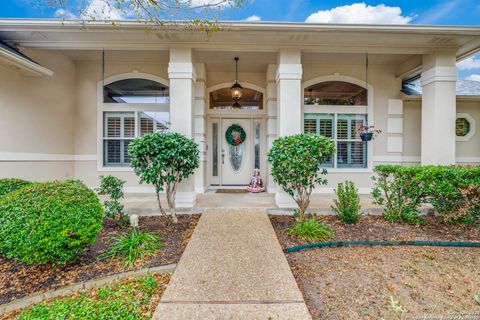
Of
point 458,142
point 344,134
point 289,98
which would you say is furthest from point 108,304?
point 458,142

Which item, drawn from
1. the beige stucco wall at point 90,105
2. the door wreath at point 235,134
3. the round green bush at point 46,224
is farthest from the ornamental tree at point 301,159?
the beige stucco wall at point 90,105

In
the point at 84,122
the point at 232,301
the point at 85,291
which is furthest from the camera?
the point at 84,122

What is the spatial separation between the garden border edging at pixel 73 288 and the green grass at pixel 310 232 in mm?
1709

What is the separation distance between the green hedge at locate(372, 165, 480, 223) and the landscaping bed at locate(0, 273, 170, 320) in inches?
148

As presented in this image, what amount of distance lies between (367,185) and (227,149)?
12.4 ft

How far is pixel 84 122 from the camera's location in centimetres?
590

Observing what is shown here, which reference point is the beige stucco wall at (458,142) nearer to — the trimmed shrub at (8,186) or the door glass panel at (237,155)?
the door glass panel at (237,155)

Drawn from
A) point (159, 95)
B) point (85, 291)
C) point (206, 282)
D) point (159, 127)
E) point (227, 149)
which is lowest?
point (85, 291)

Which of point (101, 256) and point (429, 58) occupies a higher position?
point (429, 58)

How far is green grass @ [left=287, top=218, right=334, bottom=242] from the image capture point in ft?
10.7

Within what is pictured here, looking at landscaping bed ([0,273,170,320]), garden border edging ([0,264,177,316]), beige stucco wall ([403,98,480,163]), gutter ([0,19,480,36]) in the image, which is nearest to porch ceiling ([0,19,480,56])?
gutter ([0,19,480,36])

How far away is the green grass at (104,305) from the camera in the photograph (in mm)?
1941

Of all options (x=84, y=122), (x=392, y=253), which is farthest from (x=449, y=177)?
(x=84, y=122)

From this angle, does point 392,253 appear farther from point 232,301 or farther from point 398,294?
point 232,301
